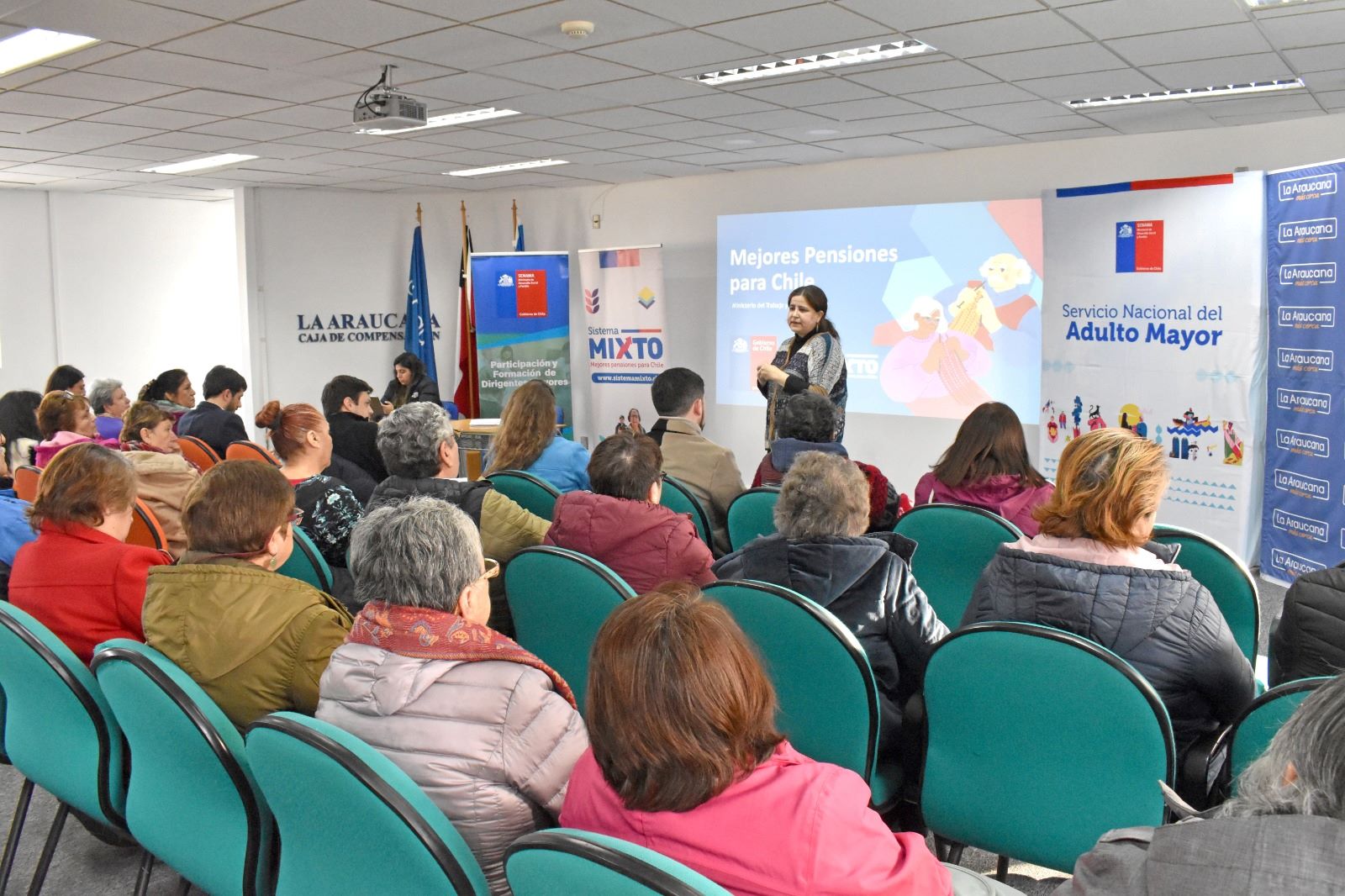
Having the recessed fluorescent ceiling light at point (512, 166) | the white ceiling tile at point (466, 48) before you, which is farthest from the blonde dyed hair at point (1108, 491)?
the recessed fluorescent ceiling light at point (512, 166)

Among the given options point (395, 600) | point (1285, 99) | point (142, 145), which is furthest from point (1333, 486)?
point (142, 145)

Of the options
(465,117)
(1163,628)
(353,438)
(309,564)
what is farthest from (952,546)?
(465,117)

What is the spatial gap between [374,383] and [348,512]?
318 inches

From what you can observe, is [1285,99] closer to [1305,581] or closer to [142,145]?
[1305,581]

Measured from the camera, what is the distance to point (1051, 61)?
504cm

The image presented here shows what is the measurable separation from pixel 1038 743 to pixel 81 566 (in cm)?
224

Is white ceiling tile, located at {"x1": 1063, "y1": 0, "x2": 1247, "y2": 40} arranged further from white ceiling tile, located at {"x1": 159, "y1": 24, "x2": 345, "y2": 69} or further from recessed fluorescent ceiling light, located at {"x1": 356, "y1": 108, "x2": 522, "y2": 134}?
recessed fluorescent ceiling light, located at {"x1": 356, "y1": 108, "x2": 522, "y2": 134}

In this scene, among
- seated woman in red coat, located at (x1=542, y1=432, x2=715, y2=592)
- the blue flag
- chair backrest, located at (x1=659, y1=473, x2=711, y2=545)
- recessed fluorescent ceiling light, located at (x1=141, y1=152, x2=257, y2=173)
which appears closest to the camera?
seated woman in red coat, located at (x1=542, y1=432, x2=715, y2=592)

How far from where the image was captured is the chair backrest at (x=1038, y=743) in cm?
190

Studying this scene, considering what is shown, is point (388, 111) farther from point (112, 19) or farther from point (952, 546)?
point (952, 546)

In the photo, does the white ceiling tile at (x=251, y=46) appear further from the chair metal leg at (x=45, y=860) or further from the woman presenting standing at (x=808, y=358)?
the chair metal leg at (x=45, y=860)

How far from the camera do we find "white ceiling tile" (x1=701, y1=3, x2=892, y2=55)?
167 inches

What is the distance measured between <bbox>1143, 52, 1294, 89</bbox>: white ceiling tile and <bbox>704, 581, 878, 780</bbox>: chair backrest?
4.24m

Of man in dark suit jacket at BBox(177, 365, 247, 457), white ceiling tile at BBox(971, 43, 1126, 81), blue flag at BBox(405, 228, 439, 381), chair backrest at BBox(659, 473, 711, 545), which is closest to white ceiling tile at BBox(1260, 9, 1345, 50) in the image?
white ceiling tile at BBox(971, 43, 1126, 81)
